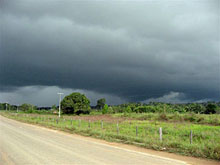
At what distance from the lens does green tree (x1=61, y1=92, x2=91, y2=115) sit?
82.1m

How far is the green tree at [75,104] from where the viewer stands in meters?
82.1

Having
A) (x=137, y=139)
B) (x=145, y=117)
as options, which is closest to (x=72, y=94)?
(x=145, y=117)

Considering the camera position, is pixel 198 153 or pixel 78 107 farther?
pixel 78 107

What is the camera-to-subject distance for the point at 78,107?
82.2 m

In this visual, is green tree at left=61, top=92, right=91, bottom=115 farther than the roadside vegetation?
Yes

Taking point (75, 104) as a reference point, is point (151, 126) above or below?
below

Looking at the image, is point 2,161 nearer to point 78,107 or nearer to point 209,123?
point 209,123

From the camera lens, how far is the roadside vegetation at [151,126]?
38.8 ft

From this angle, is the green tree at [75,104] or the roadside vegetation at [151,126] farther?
the green tree at [75,104]

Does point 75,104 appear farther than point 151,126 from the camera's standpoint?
Yes

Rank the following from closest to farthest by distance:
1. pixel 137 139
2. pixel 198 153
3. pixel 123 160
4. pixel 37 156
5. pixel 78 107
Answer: pixel 123 160 → pixel 37 156 → pixel 198 153 → pixel 137 139 → pixel 78 107

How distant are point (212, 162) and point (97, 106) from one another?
157 m

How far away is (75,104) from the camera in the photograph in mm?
82312

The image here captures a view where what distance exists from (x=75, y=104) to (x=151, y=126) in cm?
5745
